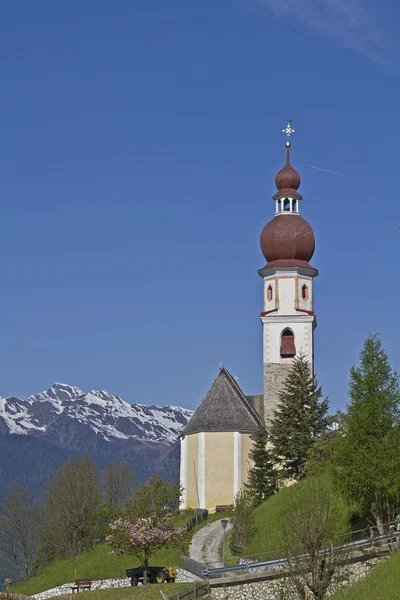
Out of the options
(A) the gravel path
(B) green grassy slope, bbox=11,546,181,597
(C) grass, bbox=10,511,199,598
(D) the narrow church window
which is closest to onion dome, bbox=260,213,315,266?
(D) the narrow church window

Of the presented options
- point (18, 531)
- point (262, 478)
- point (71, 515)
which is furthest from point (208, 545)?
point (18, 531)

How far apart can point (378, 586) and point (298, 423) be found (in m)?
30.3

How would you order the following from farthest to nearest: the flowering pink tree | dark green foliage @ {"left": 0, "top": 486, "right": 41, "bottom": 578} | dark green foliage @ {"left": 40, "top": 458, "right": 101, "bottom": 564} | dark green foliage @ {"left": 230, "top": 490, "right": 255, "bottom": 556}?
dark green foliage @ {"left": 0, "top": 486, "right": 41, "bottom": 578} < dark green foliage @ {"left": 40, "top": 458, "right": 101, "bottom": 564} < dark green foliage @ {"left": 230, "top": 490, "right": 255, "bottom": 556} < the flowering pink tree

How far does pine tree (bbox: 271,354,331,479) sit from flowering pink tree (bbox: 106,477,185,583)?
557 inches

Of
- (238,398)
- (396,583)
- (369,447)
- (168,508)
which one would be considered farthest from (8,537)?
(396,583)

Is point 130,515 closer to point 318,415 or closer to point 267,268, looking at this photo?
point 318,415

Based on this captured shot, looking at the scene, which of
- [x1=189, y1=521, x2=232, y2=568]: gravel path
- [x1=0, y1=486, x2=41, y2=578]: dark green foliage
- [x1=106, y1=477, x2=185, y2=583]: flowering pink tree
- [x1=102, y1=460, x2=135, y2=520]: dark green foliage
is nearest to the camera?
[x1=106, y1=477, x2=185, y2=583]: flowering pink tree

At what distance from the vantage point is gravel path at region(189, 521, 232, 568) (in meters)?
49.8

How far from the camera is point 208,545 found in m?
54.1

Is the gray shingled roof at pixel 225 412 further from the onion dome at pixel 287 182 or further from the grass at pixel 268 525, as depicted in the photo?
the onion dome at pixel 287 182

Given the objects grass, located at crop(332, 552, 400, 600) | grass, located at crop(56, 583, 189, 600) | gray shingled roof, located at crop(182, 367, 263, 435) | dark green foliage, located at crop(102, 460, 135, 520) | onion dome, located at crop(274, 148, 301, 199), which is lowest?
grass, located at crop(56, 583, 189, 600)

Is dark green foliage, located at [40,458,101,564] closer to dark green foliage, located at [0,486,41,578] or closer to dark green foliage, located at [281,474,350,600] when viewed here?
dark green foliage, located at [0,486,41,578]

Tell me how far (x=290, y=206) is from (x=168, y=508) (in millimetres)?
32875

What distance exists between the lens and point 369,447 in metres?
42.7
